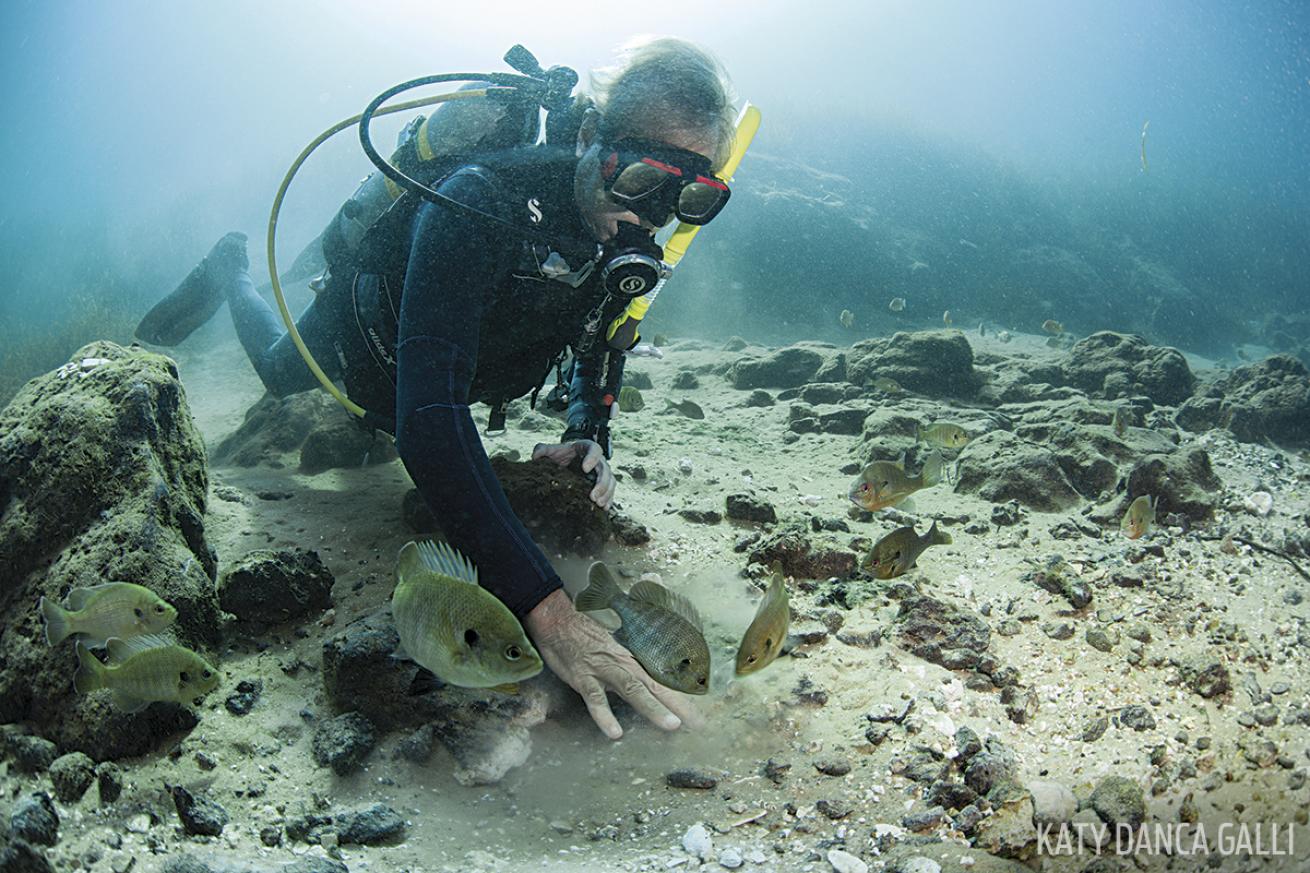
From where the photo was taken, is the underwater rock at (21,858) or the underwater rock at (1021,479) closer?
the underwater rock at (21,858)

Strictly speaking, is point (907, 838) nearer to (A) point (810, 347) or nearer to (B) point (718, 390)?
(B) point (718, 390)

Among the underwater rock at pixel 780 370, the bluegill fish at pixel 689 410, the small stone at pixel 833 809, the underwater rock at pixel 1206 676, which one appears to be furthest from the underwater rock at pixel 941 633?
the underwater rock at pixel 780 370

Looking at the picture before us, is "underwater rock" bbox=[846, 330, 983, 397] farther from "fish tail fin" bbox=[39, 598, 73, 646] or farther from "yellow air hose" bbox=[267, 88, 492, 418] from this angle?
"fish tail fin" bbox=[39, 598, 73, 646]

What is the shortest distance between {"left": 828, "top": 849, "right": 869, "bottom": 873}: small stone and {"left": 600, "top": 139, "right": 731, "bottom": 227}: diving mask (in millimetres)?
2600

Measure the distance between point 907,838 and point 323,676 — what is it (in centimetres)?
238

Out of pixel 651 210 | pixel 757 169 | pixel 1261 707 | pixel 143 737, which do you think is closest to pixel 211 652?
pixel 143 737

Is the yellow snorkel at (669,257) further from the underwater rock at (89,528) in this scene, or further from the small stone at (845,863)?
the small stone at (845,863)

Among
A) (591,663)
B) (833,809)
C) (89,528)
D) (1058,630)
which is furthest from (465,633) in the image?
(1058,630)

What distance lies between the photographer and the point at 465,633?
174 centimetres

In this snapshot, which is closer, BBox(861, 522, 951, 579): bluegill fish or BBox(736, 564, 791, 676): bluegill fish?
BBox(736, 564, 791, 676): bluegill fish

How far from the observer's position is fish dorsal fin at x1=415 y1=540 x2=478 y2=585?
2.04 m

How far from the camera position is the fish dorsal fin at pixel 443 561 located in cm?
204

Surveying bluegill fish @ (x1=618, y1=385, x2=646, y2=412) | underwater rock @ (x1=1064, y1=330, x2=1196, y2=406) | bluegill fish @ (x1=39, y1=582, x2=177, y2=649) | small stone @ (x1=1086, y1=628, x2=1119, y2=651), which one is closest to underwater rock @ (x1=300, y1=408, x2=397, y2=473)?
bluegill fish @ (x1=618, y1=385, x2=646, y2=412)

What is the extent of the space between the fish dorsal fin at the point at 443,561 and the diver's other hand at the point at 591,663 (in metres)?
0.51
